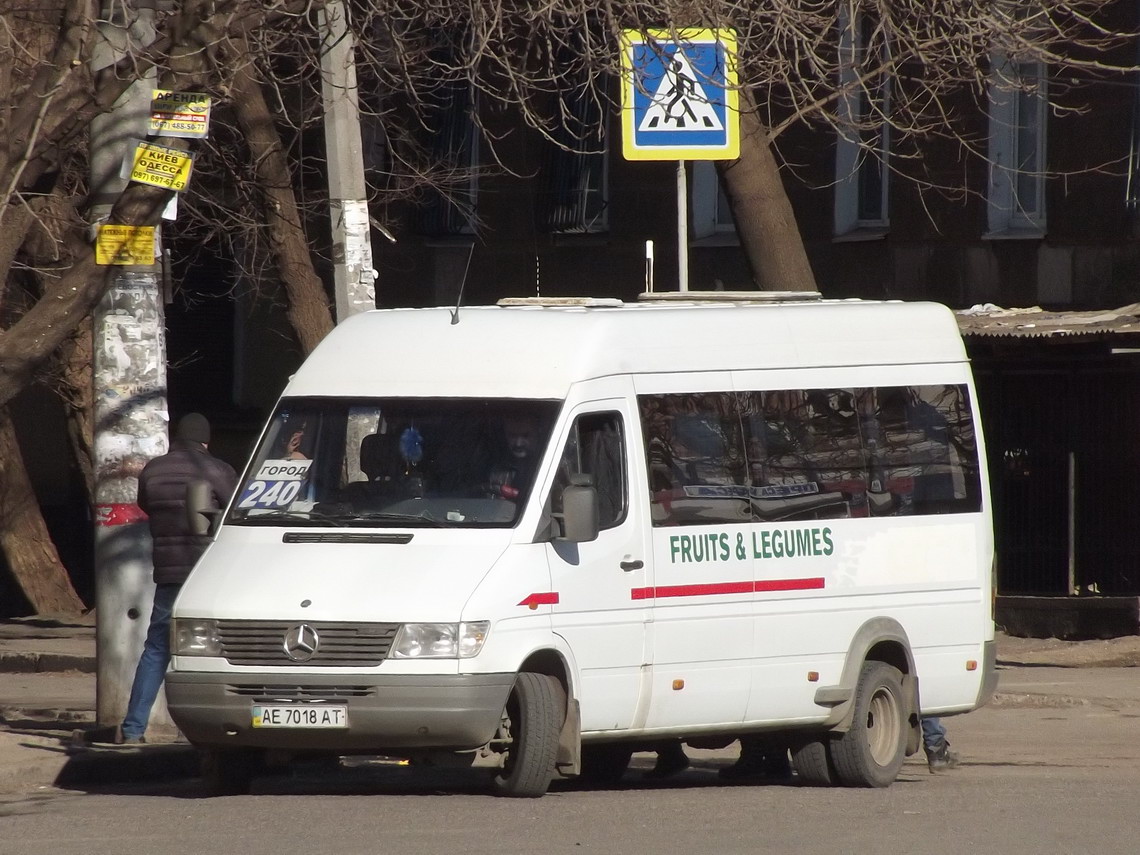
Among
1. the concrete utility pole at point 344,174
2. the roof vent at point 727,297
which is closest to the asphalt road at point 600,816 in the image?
the roof vent at point 727,297

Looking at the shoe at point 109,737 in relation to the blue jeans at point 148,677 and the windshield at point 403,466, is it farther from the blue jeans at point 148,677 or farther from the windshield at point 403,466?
the windshield at point 403,466

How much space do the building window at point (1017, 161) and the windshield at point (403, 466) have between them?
11.4m

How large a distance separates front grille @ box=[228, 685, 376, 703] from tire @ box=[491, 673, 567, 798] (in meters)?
0.63

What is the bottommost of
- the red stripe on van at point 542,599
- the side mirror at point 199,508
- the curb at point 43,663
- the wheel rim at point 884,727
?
the curb at point 43,663

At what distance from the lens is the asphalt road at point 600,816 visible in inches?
305

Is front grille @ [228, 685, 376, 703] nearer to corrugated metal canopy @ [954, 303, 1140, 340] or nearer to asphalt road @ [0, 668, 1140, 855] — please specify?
asphalt road @ [0, 668, 1140, 855]

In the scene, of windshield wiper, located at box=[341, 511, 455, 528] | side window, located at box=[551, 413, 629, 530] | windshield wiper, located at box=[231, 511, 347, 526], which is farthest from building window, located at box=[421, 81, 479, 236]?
Result: windshield wiper, located at box=[341, 511, 455, 528]

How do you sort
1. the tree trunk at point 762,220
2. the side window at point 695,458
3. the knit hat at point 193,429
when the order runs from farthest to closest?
the tree trunk at point 762,220
the knit hat at point 193,429
the side window at point 695,458

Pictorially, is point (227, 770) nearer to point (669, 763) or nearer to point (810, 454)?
point (669, 763)

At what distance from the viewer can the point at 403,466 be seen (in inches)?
360

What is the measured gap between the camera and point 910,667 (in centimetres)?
1044

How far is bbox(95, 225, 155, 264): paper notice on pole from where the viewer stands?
34.7 feet

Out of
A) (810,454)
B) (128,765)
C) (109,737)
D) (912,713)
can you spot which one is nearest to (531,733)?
(810,454)

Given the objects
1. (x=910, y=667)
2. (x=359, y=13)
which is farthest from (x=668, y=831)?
(x=359, y=13)
